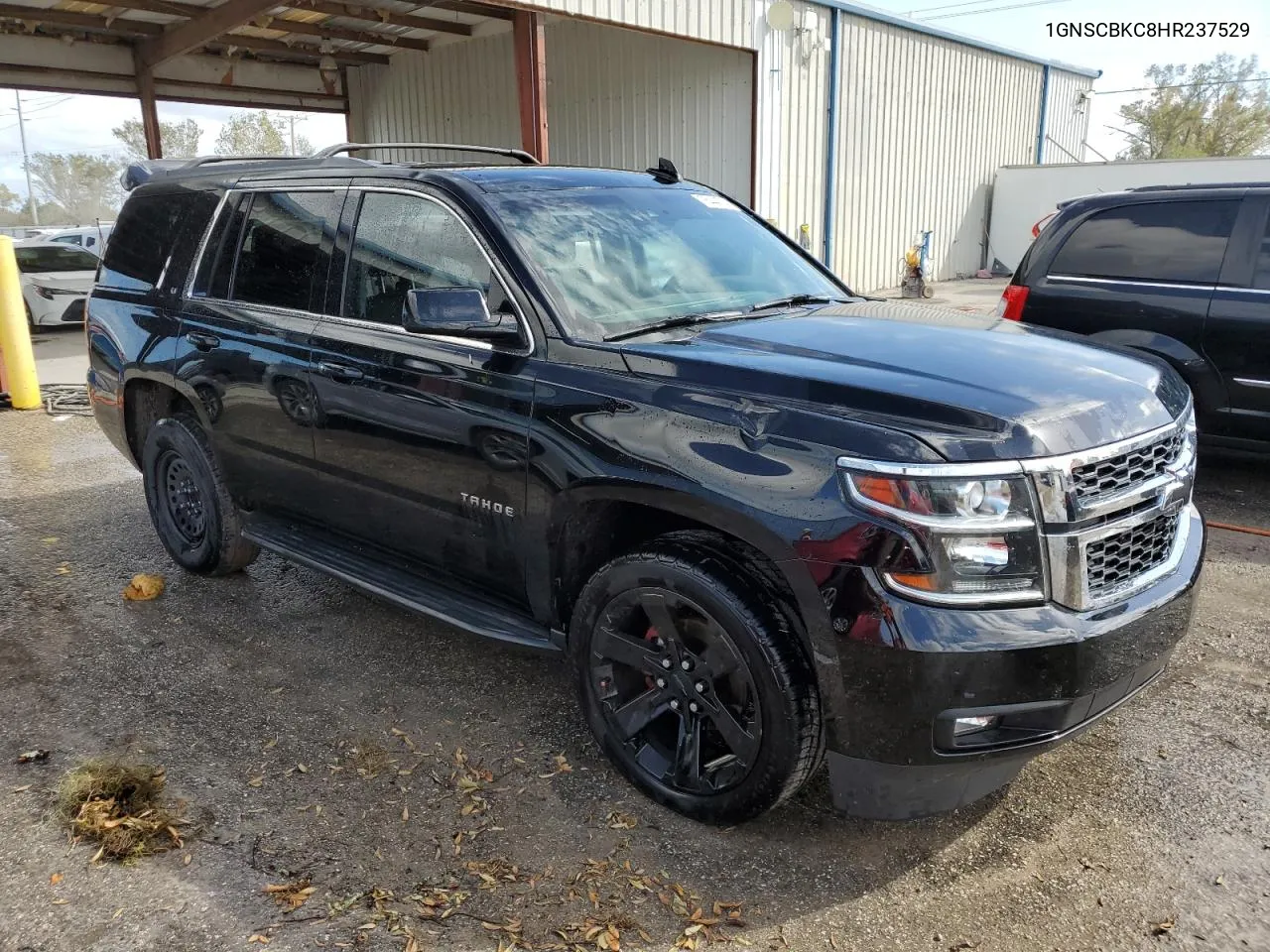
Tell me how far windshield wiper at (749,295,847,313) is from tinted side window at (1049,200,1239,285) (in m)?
3.04

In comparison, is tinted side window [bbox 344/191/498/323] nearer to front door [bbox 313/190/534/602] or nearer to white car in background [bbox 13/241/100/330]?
front door [bbox 313/190/534/602]

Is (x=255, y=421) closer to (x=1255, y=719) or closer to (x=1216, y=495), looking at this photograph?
(x=1255, y=719)

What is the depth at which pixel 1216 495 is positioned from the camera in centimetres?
604

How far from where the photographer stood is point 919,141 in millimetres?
19188

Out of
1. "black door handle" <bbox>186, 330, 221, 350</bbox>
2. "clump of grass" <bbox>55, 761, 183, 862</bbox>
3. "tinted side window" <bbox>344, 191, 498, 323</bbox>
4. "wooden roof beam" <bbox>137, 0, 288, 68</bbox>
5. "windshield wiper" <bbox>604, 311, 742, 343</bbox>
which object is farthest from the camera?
"wooden roof beam" <bbox>137, 0, 288, 68</bbox>

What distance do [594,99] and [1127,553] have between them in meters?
16.1

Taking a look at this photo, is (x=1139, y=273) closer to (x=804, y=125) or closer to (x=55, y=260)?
(x=804, y=125)

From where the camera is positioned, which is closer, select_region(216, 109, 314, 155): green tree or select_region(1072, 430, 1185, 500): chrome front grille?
select_region(1072, 430, 1185, 500): chrome front grille

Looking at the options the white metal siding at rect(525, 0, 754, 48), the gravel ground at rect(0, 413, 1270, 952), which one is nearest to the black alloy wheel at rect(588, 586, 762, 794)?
the gravel ground at rect(0, 413, 1270, 952)

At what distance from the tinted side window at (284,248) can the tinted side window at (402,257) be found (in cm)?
23

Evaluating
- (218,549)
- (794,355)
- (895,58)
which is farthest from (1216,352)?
(895,58)

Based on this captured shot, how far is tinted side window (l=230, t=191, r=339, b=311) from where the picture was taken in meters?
3.94

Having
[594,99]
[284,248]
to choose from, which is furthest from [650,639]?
[594,99]

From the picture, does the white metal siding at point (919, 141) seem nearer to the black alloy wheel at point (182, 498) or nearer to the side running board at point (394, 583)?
the black alloy wheel at point (182, 498)
